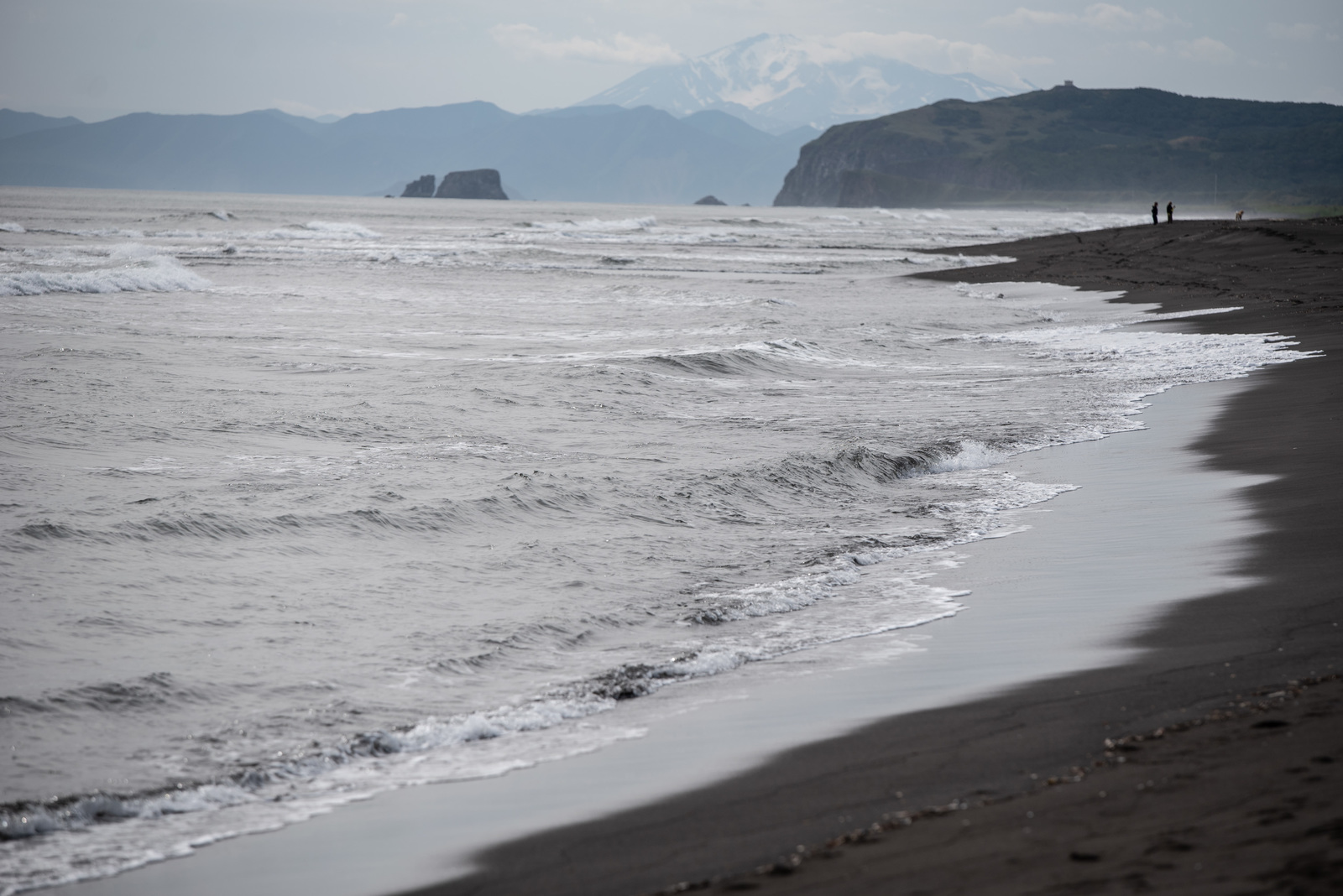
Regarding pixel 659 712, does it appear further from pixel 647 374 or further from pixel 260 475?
pixel 647 374

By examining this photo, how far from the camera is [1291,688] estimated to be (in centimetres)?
427

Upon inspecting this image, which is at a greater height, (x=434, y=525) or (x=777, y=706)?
(x=434, y=525)

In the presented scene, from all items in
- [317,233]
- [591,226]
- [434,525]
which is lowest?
[434,525]

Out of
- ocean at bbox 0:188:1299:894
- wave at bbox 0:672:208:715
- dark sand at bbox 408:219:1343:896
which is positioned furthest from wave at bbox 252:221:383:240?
dark sand at bbox 408:219:1343:896

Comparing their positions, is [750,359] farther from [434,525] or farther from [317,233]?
[317,233]

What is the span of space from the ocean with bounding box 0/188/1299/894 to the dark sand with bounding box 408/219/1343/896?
1.17m

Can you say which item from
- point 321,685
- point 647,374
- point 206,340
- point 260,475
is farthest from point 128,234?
point 321,685

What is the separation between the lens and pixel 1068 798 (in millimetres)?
3422

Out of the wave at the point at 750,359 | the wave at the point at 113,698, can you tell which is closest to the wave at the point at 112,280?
the wave at the point at 750,359

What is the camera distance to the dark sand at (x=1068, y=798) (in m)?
2.92

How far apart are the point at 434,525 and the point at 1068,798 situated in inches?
229

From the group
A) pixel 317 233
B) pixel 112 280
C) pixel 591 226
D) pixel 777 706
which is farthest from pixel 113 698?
pixel 591 226

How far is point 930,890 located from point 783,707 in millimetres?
2163

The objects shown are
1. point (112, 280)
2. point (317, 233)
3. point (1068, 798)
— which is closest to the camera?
point (1068, 798)
